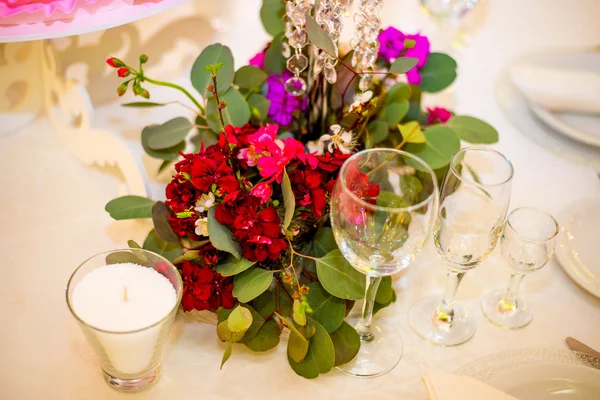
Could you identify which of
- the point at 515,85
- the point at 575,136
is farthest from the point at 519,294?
the point at 515,85

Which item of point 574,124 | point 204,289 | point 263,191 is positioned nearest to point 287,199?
point 263,191

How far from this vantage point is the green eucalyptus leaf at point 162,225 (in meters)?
0.80

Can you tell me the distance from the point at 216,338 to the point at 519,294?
423mm

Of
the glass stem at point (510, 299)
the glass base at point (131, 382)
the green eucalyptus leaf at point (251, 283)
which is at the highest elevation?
the green eucalyptus leaf at point (251, 283)

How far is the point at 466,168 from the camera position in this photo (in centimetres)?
82

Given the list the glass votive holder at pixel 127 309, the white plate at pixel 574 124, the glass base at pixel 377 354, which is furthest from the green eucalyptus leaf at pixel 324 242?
the white plate at pixel 574 124

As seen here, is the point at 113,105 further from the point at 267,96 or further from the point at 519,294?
the point at 519,294

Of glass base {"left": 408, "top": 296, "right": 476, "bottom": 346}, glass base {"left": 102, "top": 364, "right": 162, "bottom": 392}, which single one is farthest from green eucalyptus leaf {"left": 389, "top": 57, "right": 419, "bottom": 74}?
glass base {"left": 102, "top": 364, "right": 162, "bottom": 392}

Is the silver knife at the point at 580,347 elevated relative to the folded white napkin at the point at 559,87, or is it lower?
lower

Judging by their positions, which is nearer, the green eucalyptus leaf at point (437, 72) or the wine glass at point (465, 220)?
the wine glass at point (465, 220)

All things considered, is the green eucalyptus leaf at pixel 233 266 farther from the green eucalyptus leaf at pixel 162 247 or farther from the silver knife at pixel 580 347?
the silver knife at pixel 580 347

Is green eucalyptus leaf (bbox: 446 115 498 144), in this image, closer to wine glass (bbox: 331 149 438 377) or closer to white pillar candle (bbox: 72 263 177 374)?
wine glass (bbox: 331 149 438 377)

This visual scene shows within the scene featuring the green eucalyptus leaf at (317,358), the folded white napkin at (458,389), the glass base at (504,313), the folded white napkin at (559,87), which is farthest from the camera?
the folded white napkin at (559,87)

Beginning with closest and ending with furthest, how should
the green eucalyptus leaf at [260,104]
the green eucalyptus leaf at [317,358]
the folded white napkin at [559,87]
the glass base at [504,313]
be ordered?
the green eucalyptus leaf at [317,358] < the glass base at [504,313] < the green eucalyptus leaf at [260,104] < the folded white napkin at [559,87]
